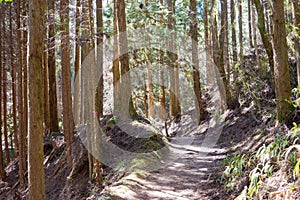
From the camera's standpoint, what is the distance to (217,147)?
1240cm

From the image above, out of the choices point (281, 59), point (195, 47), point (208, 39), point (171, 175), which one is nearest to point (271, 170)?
point (281, 59)

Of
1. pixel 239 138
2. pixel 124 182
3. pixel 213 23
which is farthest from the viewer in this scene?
pixel 213 23

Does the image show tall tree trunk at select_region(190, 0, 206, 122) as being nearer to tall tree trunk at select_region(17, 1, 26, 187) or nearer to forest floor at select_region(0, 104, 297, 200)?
forest floor at select_region(0, 104, 297, 200)

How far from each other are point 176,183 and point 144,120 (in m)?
5.11

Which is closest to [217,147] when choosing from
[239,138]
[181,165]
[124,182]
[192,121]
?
[239,138]

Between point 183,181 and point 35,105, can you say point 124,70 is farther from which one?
point 35,105

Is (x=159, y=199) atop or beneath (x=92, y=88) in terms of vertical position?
beneath

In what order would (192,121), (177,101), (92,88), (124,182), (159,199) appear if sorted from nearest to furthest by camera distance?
(159,199) → (124,182) → (92,88) → (192,121) → (177,101)

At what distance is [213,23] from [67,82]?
877cm

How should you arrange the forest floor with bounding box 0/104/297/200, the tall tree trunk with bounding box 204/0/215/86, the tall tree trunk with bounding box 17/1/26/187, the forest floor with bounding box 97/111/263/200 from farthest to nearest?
the tall tree trunk with bounding box 204/0/215/86 → the tall tree trunk with bounding box 17/1/26/187 → the forest floor with bounding box 0/104/297/200 → the forest floor with bounding box 97/111/263/200

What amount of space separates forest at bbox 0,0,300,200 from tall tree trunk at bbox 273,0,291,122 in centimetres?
2

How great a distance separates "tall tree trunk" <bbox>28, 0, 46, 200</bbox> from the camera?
5.95m

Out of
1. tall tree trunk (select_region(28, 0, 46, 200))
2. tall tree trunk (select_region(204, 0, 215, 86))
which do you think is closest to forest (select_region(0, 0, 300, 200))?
tall tree trunk (select_region(28, 0, 46, 200))

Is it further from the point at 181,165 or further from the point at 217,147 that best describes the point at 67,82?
the point at 217,147
